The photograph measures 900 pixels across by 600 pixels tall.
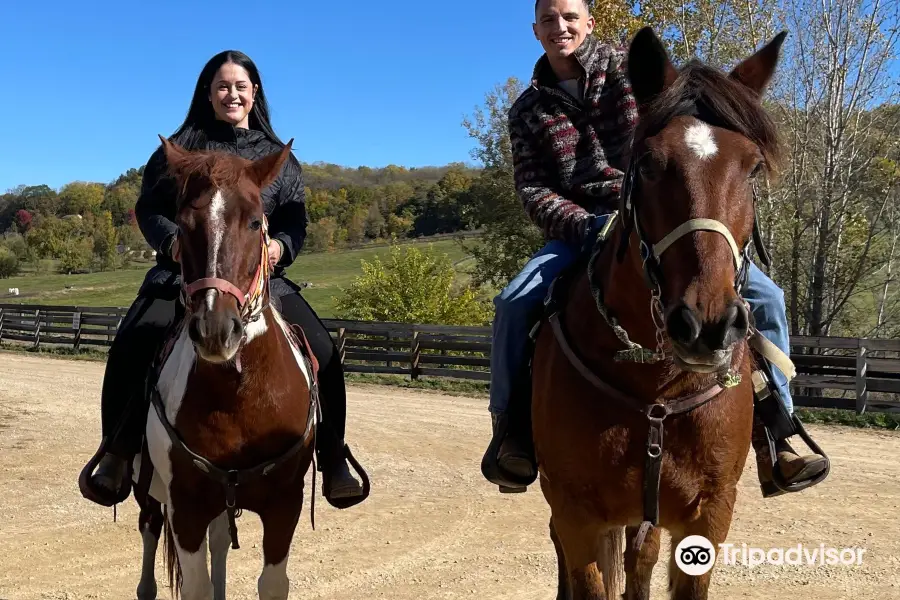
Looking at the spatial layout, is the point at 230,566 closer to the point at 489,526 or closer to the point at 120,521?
the point at 120,521

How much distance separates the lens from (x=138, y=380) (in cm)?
427

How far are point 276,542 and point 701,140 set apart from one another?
282 centimetres

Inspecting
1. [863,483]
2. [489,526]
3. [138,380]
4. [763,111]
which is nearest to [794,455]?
[763,111]

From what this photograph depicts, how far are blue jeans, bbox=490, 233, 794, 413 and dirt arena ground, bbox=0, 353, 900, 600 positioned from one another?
2.45 metres

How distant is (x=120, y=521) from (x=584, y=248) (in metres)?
6.03

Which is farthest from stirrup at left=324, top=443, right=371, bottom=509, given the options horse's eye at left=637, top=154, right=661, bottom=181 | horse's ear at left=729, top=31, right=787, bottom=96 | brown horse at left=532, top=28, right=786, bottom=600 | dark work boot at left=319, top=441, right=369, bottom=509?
horse's ear at left=729, top=31, right=787, bottom=96

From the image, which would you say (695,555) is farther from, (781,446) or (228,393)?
(228,393)

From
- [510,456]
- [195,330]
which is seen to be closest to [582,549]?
[510,456]

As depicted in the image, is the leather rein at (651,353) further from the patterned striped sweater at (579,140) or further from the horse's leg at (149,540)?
the horse's leg at (149,540)

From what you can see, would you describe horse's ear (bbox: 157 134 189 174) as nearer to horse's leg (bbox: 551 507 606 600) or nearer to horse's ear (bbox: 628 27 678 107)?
horse's ear (bbox: 628 27 678 107)

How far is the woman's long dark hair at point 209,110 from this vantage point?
4348mm

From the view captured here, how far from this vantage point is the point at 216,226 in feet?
10.3

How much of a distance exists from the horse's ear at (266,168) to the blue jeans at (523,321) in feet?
4.29

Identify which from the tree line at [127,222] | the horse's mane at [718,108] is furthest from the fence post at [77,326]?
the tree line at [127,222]
